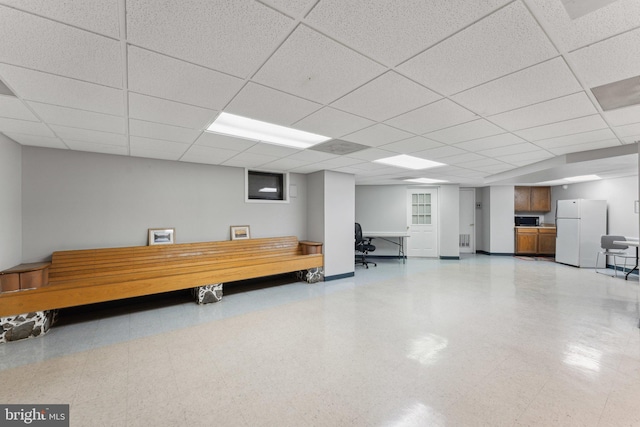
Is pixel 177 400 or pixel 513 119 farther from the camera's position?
pixel 513 119

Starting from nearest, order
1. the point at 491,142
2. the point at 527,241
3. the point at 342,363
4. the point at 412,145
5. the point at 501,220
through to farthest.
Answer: the point at 342,363
the point at 491,142
the point at 412,145
the point at 527,241
the point at 501,220

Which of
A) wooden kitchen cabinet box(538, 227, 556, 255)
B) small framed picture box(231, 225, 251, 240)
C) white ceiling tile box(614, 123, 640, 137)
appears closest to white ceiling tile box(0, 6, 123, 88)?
small framed picture box(231, 225, 251, 240)

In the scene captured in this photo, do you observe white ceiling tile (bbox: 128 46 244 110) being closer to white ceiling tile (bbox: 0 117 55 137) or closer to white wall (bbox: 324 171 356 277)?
white ceiling tile (bbox: 0 117 55 137)

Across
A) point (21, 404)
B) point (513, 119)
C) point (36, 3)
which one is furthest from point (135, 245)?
point (513, 119)

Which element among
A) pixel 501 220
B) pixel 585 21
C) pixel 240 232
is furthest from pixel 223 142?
pixel 501 220

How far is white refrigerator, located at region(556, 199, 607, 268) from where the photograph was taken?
21.8 ft

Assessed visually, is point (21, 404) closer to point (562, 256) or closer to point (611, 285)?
point (611, 285)

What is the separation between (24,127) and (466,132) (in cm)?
470

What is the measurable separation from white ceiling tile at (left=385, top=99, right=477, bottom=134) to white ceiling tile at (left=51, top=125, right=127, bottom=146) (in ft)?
10.3

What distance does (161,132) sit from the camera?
2.99 meters

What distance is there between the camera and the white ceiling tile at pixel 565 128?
2.64 metres

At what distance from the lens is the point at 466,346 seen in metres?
2.71

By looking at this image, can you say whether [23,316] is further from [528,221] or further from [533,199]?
[533,199]

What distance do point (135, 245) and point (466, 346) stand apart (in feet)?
15.3
